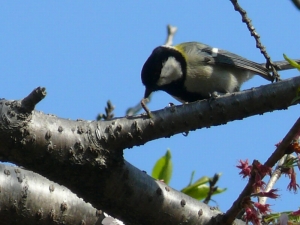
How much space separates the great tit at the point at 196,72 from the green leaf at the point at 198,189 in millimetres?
1059

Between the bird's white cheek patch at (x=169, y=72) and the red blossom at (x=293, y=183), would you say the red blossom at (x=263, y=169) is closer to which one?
the red blossom at (x=293, y=183)

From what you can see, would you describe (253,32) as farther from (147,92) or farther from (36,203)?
(147,92)

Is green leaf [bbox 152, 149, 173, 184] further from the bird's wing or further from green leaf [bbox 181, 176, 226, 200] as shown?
the bird's wing

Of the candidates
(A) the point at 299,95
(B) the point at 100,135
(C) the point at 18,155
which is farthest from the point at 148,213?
(A) the point at 299,95

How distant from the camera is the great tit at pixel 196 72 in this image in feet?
13.8

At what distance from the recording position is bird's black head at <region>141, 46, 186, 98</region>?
4230 mm

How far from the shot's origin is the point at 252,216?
1.77 m

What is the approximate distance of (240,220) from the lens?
76.9 inches

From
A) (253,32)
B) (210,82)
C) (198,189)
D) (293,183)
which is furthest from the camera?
(210,82)

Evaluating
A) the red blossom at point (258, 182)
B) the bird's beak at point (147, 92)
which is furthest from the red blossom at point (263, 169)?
the bird's beak at point (147, 92)

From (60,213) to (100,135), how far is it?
1.52ft

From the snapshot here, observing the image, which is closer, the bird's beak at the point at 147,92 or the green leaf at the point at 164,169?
the green leaf at the point at 164,169

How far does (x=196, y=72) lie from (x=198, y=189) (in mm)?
1364

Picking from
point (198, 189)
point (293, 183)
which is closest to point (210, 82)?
point (198, 189)
